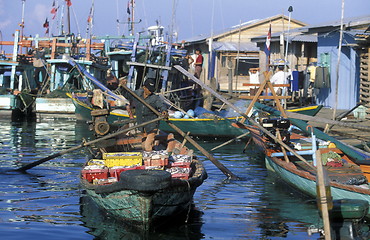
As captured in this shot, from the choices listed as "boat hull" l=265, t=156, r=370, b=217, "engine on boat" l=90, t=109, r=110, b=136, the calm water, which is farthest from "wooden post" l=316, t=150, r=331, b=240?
"engine on boat" l=90, t=109, r=110, b=136

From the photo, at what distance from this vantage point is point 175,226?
32.4 ft

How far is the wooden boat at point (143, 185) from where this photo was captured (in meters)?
8.80

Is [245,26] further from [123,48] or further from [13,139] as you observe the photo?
[13,139]

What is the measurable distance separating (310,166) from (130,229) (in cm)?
356

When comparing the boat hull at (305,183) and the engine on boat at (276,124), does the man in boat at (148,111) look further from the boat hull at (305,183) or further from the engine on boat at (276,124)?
the boat hull at (305,183)

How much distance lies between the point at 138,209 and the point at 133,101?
490cm

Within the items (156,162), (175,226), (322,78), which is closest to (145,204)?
(175,226)

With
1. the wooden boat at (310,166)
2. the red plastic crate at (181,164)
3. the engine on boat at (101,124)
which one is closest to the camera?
the wooden boat at (310,166)

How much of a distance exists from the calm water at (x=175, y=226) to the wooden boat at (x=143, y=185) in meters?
0.32

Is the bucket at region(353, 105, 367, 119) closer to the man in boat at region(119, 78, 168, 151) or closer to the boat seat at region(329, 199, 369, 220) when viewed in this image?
the man in boat at region(119, 78, 168, 151)

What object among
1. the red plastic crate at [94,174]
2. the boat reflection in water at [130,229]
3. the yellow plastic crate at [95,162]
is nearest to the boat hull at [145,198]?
the boat reflection in water at [130,229]

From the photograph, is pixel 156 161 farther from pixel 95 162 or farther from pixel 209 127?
pixel 209 127

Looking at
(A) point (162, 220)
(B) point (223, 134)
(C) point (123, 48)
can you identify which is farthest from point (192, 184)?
(C) point (123, 48)

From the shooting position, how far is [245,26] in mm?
34219
